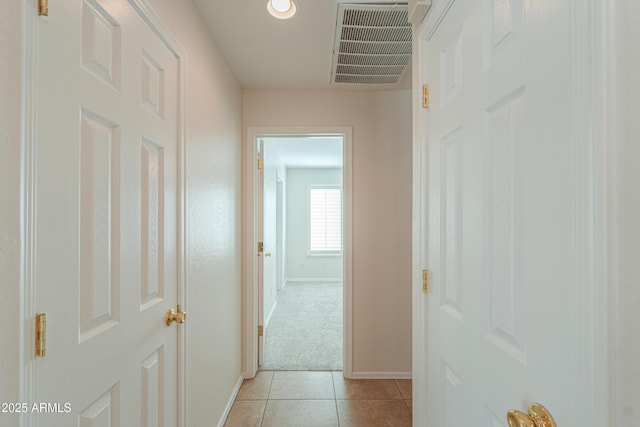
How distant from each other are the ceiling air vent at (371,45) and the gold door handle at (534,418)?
5.51 ft

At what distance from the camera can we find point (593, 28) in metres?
0.52

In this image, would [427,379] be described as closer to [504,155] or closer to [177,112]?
[504,155]

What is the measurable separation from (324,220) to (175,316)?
5757 millimetres

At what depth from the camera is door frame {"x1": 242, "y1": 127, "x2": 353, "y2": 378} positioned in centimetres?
263

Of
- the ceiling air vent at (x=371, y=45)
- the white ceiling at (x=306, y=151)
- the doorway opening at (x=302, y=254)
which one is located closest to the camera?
the ceiling air vent at (x=371, y=45)


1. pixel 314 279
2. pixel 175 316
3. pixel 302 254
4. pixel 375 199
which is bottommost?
pixel 314 279

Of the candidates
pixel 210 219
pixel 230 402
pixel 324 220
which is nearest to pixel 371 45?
pixel 210 219

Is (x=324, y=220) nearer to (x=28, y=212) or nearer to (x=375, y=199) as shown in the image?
(x=375, y=199)

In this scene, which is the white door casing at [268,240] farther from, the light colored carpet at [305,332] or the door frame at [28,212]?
the door frame at [28,212]

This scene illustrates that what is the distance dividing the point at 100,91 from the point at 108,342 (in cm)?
69

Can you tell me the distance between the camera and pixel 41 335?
0.70 meters

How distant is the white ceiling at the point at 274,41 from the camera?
166cm

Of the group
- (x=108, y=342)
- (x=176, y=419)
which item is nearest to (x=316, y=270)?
(x=176, y=419)

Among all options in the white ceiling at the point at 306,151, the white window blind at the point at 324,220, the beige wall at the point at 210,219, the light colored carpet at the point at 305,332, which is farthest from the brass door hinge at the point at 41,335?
the white window blind at the point at 324,220
